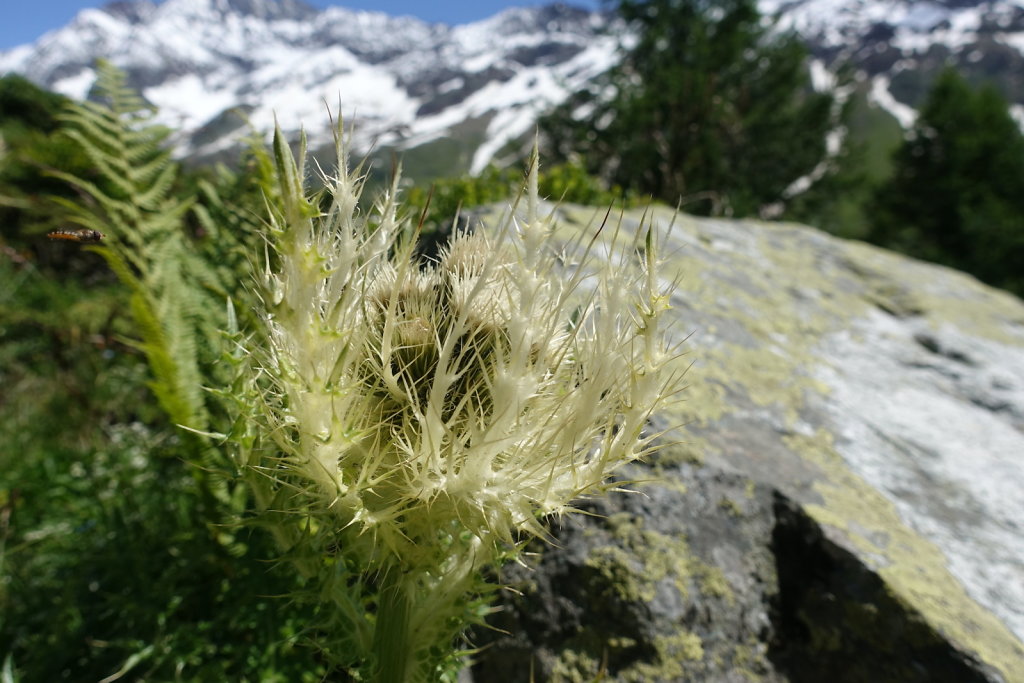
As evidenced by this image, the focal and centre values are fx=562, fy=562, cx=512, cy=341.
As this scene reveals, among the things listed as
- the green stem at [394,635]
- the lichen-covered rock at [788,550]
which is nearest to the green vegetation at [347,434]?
the green stem at [394,635]

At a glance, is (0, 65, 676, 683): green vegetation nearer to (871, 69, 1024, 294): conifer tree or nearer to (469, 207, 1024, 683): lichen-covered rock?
(469, 207, 1024, 683): lichen-covered rock

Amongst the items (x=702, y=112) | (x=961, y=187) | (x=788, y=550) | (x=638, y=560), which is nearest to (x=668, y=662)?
(x=638, y=560)

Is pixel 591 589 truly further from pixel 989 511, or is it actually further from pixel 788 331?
pixel 788 331

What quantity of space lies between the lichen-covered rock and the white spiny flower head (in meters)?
0.28

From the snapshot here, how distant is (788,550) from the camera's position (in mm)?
1812

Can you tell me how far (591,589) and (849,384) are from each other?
1.83 metres

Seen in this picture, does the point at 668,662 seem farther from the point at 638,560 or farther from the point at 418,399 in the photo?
Answer: the point at 418,399

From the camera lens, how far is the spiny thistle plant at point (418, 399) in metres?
0.85

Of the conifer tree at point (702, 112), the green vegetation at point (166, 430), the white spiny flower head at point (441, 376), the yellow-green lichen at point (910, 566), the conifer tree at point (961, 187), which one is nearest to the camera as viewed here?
the white spiny flower head at point (441, 376)

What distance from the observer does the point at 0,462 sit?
312 cm

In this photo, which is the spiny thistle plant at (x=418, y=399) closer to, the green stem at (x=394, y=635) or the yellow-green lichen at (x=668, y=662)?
the green stem at (x=394, y=635)

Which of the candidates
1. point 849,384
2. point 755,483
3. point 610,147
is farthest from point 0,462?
point 610,147

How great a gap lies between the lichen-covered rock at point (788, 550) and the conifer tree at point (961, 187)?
2390 cm

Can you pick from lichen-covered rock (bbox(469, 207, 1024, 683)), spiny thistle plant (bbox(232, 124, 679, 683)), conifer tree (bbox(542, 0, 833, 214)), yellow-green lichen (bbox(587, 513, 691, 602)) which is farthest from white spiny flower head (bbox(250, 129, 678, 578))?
conifer tree (bbox(542, 0, 833, 214))
